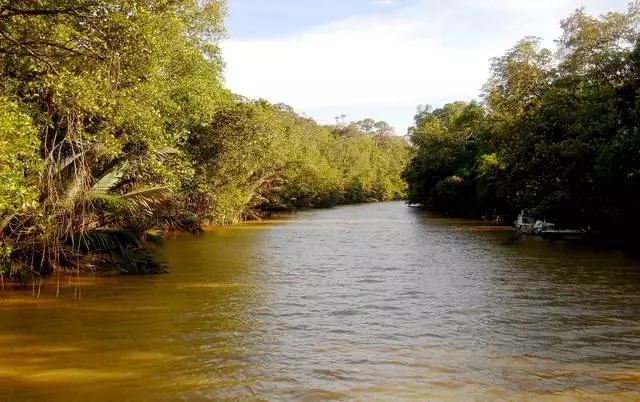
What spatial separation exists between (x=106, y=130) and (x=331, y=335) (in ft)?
27.1

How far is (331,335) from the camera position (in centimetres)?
1030

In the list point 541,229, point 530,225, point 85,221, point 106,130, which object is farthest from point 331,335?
point 530,225

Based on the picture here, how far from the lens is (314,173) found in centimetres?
6925

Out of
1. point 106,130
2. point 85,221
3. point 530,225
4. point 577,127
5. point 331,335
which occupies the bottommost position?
point 331,335

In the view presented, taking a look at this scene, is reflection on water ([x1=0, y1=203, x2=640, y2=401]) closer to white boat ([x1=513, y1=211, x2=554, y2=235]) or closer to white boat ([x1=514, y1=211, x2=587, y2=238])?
white boat ([x1=514, y1=211, x2=587, y2=238])

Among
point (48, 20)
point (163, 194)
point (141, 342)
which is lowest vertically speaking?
point (141, 342)

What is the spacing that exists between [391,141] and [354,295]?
14623cm

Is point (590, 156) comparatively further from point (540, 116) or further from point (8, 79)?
point (8, 79)

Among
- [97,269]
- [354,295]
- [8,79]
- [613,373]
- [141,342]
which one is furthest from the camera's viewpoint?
[97,269]

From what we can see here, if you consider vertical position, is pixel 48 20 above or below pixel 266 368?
above

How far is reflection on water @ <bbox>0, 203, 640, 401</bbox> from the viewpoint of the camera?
7.59m

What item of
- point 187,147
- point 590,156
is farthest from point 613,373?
point 187,147

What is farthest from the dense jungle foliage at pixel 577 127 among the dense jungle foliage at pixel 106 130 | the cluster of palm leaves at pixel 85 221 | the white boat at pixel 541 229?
the cluster of palm leaves at pixel 85 221

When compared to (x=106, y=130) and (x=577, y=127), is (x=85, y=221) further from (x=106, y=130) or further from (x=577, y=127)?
(x=577, y=127)
